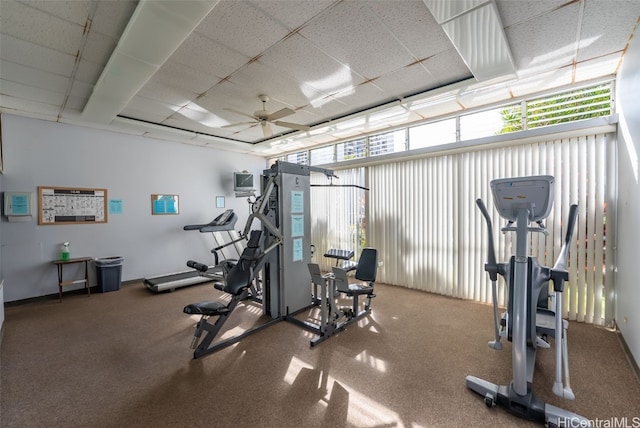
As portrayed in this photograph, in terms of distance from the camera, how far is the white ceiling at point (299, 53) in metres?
2.00

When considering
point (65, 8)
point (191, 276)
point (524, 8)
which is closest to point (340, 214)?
point (191, 276)

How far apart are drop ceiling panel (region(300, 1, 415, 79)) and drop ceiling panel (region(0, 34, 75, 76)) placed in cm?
244

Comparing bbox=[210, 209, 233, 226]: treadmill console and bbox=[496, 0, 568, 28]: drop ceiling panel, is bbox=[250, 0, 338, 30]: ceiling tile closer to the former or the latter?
bbox=[496, 0, 568, 28]: drop ceiling panel

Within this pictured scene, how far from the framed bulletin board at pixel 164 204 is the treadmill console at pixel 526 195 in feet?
18.5

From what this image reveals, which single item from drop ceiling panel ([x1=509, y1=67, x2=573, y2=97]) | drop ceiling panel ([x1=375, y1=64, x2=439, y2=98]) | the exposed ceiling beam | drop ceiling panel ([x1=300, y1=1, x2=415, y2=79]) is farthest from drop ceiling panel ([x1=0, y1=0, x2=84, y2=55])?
drop ceiling panel ([x1=509, y1=67, x2=573, y2=97])

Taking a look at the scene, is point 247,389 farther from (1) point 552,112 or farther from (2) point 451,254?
(1) point 552,112

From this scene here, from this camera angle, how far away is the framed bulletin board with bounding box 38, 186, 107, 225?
4238 mm

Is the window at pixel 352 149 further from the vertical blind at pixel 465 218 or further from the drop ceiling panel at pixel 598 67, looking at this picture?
the drop ceiling panel at pixel 598 67

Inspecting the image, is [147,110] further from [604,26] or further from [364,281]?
[604,26]

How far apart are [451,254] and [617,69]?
2.79 m

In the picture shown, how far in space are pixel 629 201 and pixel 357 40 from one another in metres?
2.90

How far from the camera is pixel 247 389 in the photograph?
207 centimetres

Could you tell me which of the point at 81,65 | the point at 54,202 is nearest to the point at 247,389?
the point at 81,65

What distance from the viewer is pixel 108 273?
457 cm
